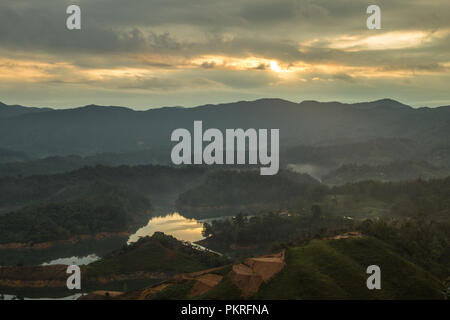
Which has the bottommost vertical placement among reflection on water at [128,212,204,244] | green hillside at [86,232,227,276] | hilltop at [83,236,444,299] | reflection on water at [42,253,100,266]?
reflection on water at [42,253,100,266]

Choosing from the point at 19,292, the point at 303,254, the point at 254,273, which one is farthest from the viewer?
the point at 19,292

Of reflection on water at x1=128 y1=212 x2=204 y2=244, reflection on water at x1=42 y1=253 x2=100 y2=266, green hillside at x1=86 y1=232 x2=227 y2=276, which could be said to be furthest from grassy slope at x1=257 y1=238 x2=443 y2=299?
reflection on water at x1=128 y1=212 x2=204 y2=244

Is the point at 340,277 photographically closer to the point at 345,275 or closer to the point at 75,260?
the point at 345,275

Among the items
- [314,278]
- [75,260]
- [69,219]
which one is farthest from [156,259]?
[314,278]

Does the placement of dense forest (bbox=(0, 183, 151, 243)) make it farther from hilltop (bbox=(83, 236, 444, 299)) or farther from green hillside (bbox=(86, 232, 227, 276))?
hilltop (bbox=(83, 236, 444, 299))
